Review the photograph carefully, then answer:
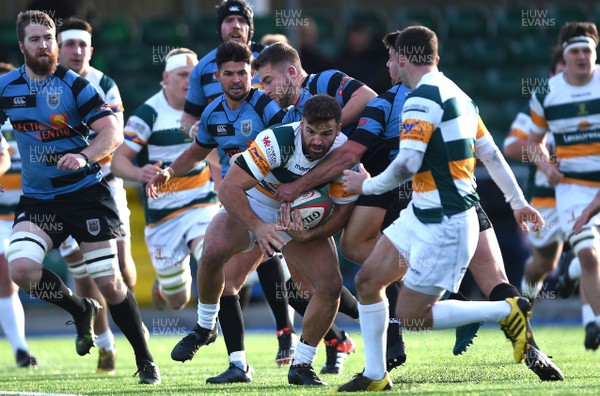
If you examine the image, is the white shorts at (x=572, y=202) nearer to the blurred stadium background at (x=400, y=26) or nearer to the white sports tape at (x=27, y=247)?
the white sports tape at (x=27, y=247)

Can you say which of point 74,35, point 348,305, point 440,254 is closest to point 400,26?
point 74,35

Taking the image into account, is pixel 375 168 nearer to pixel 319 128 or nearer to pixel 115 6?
pixel 319 128

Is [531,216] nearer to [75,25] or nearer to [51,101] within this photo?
[51,101]

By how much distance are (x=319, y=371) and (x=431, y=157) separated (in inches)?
110

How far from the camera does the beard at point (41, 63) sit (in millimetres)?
8203

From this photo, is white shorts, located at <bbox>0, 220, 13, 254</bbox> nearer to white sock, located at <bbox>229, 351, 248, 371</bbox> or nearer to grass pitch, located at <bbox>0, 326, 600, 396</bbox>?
grass pitch, located at <bbox>0, 326, 600, 396</bbox>

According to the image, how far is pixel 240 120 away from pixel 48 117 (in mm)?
1398

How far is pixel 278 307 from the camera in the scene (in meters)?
9.51

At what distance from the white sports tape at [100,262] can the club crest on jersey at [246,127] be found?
133 centimetres

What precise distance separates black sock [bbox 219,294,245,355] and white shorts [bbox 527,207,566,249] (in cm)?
→ 392

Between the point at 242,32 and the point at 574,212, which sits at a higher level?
the point at 242,32

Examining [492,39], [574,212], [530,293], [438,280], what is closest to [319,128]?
[438,280]

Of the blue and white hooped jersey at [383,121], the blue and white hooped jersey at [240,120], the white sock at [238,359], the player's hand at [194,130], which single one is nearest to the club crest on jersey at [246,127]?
the blue and white hooped jersey at [240,120]

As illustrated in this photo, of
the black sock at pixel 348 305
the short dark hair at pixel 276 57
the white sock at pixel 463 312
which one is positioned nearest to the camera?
the white sock at pixel 463 312
